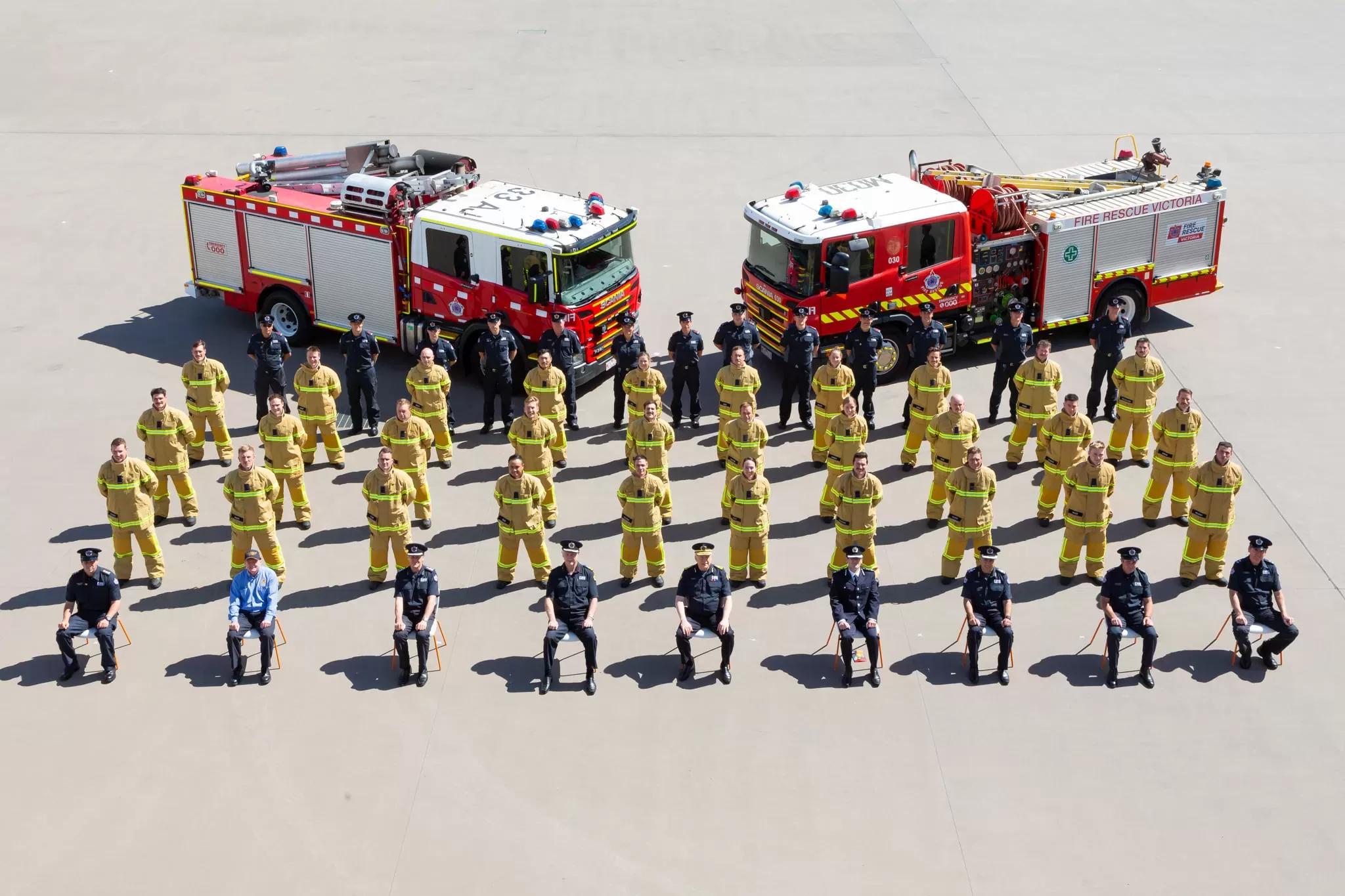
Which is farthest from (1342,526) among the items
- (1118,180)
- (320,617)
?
(320,617)

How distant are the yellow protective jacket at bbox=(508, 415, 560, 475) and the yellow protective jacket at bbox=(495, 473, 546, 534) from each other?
109 cm

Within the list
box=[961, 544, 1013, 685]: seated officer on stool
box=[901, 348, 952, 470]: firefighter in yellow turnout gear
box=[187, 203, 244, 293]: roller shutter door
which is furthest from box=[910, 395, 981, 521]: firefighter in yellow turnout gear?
box=[187, 203, 244, 293]: roller shutter door

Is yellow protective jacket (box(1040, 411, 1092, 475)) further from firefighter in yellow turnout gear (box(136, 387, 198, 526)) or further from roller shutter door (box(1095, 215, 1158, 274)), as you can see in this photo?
firefighter in yellow turnout gear (box(136, 387, 198, 526))

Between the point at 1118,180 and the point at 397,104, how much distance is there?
15546 millimetres

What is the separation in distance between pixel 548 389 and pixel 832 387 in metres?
3.28

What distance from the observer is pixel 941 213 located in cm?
1842

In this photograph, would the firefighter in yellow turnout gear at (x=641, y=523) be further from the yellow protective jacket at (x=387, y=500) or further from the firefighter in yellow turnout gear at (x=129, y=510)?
the firefighter in yellow turnout gear at (x=129, y=510)

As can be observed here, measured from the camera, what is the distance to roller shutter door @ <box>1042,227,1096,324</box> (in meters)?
19.3

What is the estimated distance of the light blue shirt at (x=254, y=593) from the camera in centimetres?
1296

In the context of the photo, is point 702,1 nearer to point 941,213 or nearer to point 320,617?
point 941,213

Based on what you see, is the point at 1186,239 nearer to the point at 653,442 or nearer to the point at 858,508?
the point at 858,508

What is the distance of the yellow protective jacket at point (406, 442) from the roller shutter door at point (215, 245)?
611cm

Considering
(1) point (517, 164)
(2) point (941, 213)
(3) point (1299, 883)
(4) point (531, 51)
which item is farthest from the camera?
(4) point (531, 51)

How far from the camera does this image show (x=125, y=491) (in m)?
14.1
